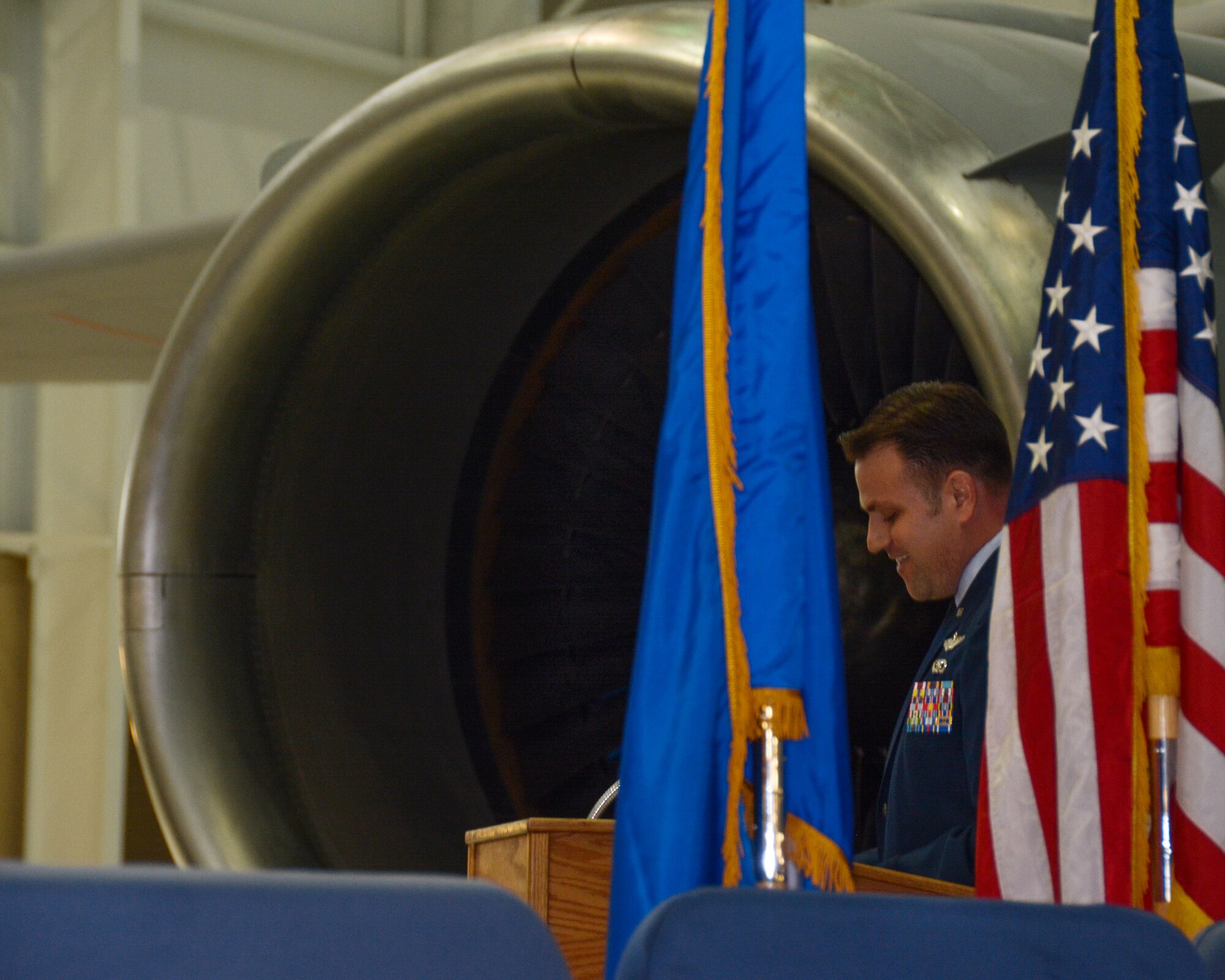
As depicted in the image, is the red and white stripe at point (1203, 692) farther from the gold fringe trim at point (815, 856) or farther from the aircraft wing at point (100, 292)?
the aircraft wing at point (100, 292)

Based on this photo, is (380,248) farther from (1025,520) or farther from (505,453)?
(1025,520)

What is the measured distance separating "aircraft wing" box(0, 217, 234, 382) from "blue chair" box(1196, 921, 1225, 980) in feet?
8.37

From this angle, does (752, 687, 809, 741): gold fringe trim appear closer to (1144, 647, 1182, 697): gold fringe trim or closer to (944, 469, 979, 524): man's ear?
(1144, 647, 1182, 697): gold fringe trim

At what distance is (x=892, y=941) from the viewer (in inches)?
33.6

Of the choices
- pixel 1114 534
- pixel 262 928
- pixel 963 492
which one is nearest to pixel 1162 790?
pixel 1114 534

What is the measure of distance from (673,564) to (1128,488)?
17.6 inches

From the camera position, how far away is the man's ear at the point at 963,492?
2.00 meters

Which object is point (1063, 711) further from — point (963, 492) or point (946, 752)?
point (963, 492)

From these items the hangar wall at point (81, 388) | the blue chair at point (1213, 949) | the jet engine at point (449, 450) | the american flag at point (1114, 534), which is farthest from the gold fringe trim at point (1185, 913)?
the hangar wall at point (81, 388)

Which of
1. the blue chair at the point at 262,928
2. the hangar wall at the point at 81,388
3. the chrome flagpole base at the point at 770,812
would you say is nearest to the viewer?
the blue chair at the point at 262,928

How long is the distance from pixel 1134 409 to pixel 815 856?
1.76 feet

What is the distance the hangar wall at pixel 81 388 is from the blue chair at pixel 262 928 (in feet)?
21.2

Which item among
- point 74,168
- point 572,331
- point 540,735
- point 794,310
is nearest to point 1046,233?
point 794,310

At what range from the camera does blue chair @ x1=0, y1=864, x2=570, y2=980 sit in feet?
2.13
